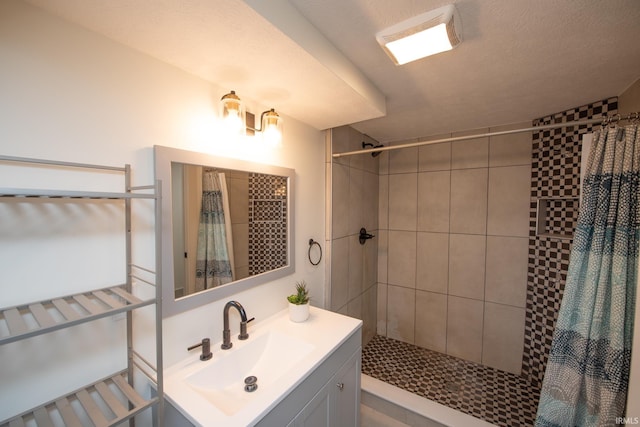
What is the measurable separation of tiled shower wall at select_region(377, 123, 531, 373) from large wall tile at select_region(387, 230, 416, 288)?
1 centimetres

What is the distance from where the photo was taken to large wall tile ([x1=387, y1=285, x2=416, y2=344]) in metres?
2.72

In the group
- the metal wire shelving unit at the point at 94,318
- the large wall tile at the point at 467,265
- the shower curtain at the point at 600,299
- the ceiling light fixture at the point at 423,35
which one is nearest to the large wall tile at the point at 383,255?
the large wall tile at the point at 467,265

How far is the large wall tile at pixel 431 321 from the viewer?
2553mm

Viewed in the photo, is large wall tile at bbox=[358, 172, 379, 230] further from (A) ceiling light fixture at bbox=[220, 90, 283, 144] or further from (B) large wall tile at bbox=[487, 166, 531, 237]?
(A) ceiling light fixture at bbox=[220, 90, 283, 144]

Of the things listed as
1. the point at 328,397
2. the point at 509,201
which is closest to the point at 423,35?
the point at 328,397

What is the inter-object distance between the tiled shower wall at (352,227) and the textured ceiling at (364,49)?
0.56 meters

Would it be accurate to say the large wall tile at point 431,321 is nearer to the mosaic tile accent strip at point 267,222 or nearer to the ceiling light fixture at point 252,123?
the mosaic tile accent strip at point 267,222

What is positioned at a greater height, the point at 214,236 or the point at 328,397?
the point at 214,236

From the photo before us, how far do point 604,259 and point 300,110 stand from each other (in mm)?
1641

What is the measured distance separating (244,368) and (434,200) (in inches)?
88.7

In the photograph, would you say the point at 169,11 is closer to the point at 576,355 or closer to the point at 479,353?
the point at 576,355

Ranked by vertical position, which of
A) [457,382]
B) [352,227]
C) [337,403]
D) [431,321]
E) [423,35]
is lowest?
[457,382]

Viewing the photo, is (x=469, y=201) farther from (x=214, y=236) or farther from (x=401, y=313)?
(x=214, y=236)

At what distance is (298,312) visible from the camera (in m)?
1.51
